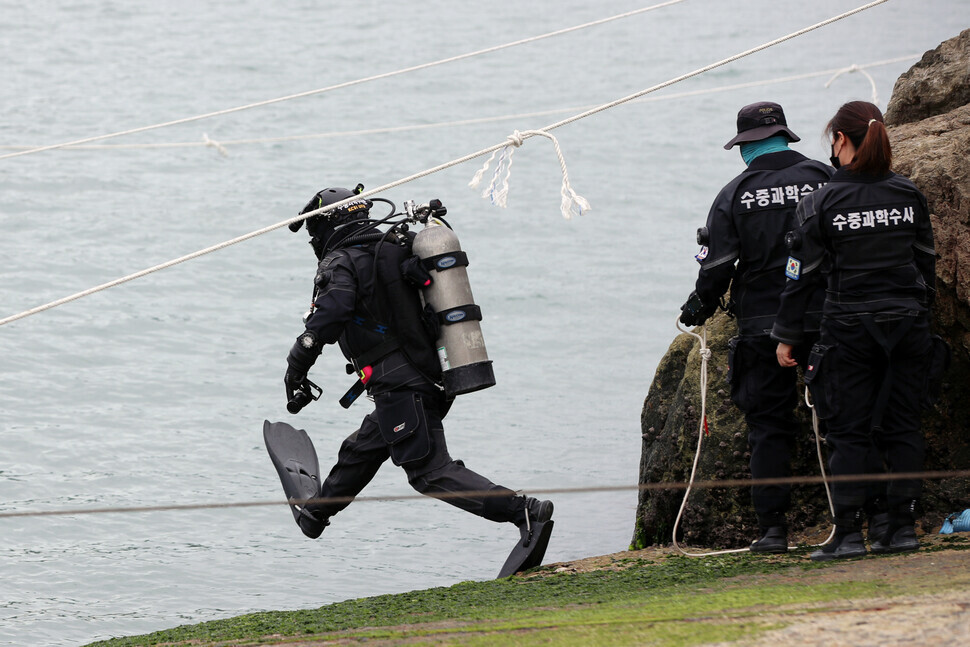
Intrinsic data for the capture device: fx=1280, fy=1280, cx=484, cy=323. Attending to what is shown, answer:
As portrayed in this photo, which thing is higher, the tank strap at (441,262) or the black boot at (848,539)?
the tank strap at (441,262)

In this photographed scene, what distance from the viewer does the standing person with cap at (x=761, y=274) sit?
5.12 meters

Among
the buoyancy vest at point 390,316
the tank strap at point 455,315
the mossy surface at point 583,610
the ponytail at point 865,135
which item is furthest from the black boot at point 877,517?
the buoyancy vest at point 390,316

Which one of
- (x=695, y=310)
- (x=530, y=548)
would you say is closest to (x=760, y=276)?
(x=695, y=310)

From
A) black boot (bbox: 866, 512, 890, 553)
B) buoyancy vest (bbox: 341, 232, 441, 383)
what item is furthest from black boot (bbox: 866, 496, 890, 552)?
buoyancy vest (bbox: 341, 232, 441, 383)

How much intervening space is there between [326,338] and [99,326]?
943cm

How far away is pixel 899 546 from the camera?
4.79 meters

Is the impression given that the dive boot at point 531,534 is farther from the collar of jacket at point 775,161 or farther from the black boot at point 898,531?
the collar of jacket at point 775,161

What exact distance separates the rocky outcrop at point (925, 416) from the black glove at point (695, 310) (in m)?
0.85

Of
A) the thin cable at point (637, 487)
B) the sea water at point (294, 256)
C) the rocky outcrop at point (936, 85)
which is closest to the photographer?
the thin cable at point (637, 487)

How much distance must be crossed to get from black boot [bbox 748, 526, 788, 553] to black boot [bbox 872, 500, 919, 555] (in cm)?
52

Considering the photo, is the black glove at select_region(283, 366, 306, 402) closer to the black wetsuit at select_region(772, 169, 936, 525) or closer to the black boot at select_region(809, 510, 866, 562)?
the black wetsuit at select_region(772, 169, 936, 525)

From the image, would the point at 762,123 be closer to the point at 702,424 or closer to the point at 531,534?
the point at 702,424

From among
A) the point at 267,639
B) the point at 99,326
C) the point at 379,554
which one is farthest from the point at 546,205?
the point at 267,639

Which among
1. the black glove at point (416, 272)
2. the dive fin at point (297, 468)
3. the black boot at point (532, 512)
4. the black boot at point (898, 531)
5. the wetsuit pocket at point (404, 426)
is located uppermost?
the black glove at point (416, 272)
